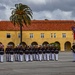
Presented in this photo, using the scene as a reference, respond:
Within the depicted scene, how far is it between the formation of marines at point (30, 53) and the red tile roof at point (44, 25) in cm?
5430

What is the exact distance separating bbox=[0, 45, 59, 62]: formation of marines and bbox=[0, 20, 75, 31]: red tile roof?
54.3 meters

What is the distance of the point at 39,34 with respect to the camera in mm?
91000

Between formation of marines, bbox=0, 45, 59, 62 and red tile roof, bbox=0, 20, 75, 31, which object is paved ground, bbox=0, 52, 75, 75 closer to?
formation of marines, bbox=0, 45, 59, 62

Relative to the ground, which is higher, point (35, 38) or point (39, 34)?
point (39, 34)

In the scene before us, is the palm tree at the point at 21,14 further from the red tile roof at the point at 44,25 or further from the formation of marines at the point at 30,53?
the formation of marines at the point at 30,53

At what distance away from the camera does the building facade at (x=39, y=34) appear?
295 feet

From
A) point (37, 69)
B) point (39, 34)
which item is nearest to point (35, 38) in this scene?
point (39, 34)

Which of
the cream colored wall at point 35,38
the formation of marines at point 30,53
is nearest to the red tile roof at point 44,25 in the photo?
the cream colored wall at point 35,38

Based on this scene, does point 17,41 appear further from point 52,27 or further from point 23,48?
point 23,48

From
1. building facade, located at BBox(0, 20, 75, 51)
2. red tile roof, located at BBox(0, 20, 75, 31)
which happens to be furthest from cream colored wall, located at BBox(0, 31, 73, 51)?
red tile roof, located at BBox(0, 20, 75, 31)

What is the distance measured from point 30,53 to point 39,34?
183 ft

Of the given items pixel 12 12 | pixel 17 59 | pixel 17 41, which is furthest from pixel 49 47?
pixel 17 41

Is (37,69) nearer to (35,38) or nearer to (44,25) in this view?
(35,38)

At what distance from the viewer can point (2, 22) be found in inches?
3671
